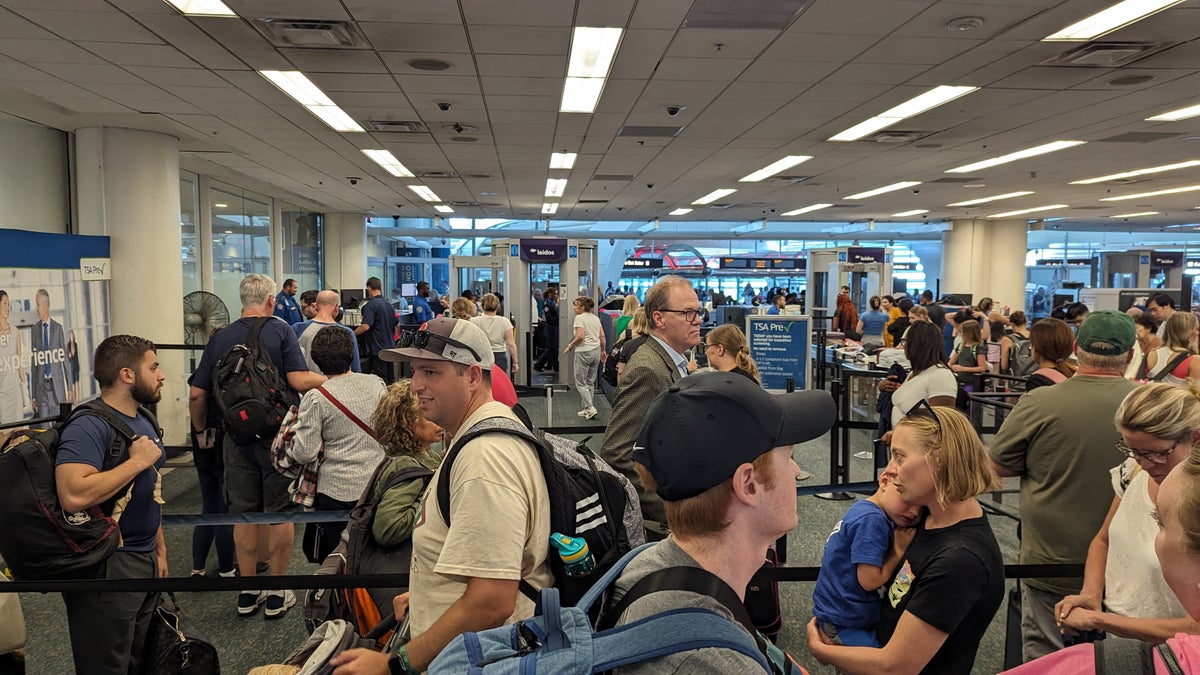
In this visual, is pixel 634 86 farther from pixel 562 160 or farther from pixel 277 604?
pixel 277 604

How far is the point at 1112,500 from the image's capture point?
246cm

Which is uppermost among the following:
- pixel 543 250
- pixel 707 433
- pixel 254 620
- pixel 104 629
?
pixel 543 250

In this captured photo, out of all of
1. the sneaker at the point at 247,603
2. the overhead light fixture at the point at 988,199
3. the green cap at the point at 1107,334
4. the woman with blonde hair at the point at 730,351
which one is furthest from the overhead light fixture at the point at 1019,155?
the sneaker at the point at 247,603

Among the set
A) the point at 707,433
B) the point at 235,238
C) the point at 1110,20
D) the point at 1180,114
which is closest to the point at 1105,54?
the point at 1110,20

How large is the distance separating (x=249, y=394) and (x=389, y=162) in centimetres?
685

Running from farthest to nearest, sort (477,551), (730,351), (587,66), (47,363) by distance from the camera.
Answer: (47,363) → (587,66) → (730,351) → (477,551)

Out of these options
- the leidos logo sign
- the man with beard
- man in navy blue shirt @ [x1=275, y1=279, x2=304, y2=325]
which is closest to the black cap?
the man with beard

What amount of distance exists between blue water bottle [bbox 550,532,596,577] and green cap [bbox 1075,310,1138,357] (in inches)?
87.0

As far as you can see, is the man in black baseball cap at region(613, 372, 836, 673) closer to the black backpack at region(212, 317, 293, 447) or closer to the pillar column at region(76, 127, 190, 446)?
the black backpack at region(212, 317, 293, 447)

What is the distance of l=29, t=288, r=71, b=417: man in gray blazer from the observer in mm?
5984

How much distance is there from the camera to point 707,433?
108 cm

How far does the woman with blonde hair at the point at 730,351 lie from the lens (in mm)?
5113

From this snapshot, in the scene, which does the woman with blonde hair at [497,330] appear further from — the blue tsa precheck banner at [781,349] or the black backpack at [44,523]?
the black backpack at [44,523]

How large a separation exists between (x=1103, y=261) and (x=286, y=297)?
21441 mm
